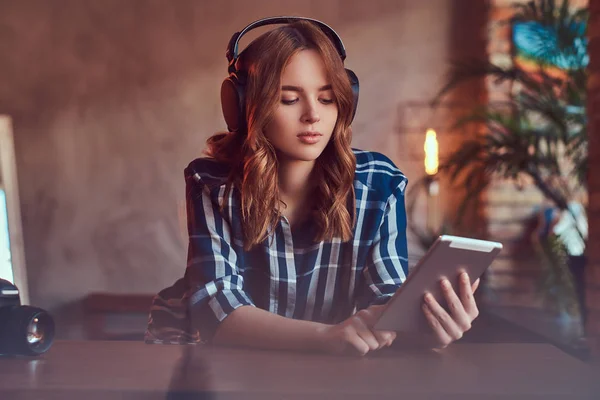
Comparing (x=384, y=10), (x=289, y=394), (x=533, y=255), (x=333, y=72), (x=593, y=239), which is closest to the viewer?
(x=289, y=394)

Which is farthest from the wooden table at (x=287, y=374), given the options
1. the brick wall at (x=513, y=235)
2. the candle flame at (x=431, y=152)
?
the brick wall at (x=513, y=235)

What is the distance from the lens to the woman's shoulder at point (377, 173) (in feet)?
3.20

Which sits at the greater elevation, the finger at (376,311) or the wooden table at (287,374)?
the finger at (376,311)

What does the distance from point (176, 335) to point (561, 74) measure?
178 cm

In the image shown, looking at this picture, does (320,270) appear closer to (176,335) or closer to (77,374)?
(176,335)

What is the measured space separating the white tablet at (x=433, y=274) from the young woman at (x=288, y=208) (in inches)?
5.9

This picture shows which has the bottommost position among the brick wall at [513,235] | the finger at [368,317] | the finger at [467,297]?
the brick wall at [513,235]

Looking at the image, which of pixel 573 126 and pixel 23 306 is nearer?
pixel 23 306

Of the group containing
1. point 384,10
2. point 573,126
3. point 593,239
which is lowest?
point 593,239

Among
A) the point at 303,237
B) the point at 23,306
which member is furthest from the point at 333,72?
the point at 23,306

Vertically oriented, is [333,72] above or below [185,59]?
below

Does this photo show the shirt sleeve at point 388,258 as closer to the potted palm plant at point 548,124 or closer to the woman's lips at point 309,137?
the woman's lips at point 309,137

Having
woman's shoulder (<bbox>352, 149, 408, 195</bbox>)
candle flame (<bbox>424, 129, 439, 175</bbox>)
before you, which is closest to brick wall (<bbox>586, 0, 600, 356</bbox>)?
candle flame (<bbox>424, 129, 439, 175</bbox>)

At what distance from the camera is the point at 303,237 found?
96cm
